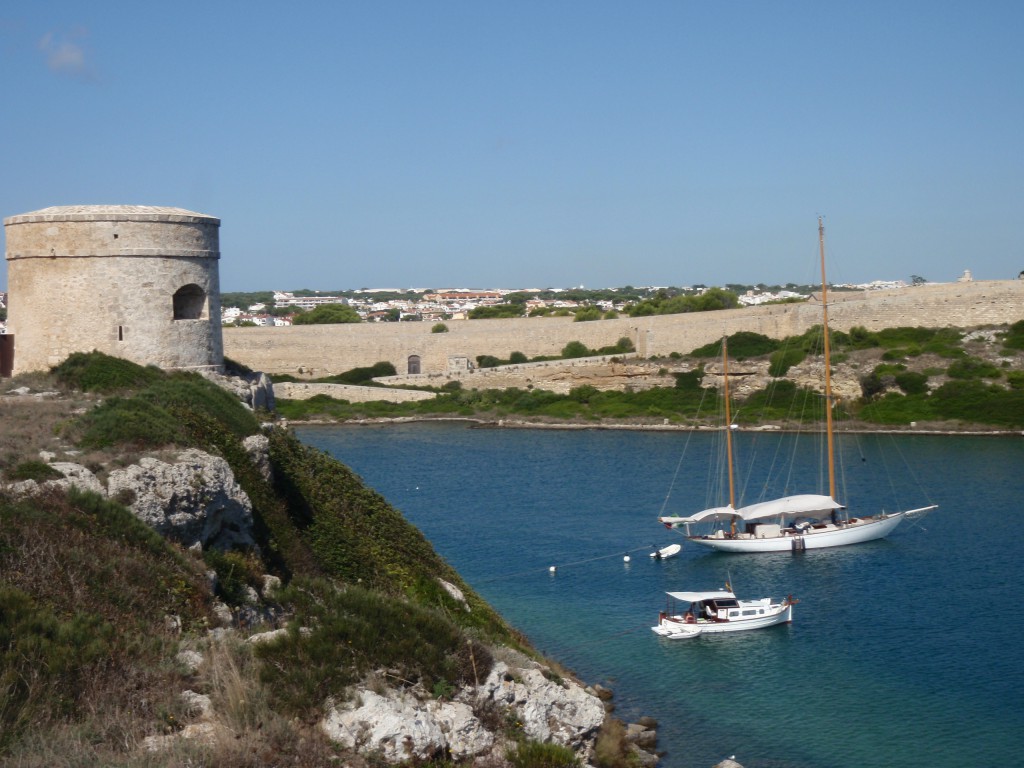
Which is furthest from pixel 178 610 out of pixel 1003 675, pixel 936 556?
pixel 936 556

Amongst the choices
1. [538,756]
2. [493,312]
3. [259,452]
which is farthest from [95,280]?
[493,312]

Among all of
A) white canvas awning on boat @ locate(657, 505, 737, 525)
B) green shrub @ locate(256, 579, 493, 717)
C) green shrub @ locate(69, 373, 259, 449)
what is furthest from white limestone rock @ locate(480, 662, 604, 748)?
white canvas awning on boat @ locate(657, 505, 737, 525)

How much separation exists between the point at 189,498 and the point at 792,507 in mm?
15437

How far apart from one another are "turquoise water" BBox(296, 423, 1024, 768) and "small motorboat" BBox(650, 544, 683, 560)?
0.77 ft

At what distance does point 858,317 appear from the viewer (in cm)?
4066

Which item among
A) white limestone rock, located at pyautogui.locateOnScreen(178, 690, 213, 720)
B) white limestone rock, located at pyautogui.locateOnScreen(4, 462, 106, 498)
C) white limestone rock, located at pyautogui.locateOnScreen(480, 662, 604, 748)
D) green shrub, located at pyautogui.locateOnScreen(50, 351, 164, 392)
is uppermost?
green shrub, located at pyautogui.locateOnScreen(50, 351, 164, 392)

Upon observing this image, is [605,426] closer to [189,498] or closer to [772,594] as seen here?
[772,594]

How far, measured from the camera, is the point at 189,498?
7.51 meters

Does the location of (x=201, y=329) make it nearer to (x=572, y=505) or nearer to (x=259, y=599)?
(x=259, y=599)

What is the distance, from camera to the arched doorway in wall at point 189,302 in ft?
40.7

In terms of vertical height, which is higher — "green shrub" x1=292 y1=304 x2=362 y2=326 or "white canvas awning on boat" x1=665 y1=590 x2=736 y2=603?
"green shrub" x1=292 y1=304 x2=362 y2=326

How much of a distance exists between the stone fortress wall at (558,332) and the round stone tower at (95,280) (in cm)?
3017

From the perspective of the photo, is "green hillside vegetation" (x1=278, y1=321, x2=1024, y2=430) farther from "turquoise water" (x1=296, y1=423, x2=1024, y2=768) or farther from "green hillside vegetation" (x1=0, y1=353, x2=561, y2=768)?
"green hillside vegetation" (x1=0, y1=353, x2=561, y2=768)

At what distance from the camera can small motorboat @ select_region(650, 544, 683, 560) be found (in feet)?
62.9
